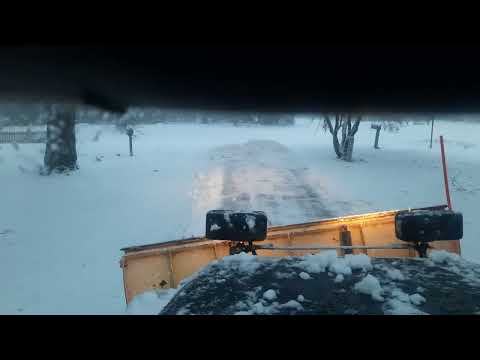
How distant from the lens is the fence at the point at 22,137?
19.4 metres

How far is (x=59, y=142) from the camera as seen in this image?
15.7m

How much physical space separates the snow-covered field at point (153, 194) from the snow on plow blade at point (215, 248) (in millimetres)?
1605

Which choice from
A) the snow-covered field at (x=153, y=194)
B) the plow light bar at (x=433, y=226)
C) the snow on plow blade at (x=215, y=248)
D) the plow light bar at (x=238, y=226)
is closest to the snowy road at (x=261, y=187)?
the snow-covered field at (x=153, y=194)

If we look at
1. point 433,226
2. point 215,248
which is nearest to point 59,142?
point 215,248

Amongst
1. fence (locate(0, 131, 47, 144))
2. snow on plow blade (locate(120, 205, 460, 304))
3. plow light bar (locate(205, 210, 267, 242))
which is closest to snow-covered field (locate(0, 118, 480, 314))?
fence (locate(0, 131, 47, 144))

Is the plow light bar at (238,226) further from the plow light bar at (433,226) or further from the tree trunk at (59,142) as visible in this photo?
the tree trunk at (59,142)

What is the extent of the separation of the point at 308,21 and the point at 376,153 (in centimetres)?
2216

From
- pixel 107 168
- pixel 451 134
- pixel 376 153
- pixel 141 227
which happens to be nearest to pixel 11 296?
pixel 141 227

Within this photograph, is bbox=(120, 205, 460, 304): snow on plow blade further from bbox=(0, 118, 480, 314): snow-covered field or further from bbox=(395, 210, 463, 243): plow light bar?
bbox=(0, 118, 480, 314): snow-covered field

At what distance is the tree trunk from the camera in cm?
1553

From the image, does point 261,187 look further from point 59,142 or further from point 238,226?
point 238,226

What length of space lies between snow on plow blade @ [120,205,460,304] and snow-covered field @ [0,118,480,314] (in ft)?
5.26

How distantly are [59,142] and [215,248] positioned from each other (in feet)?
42.0
